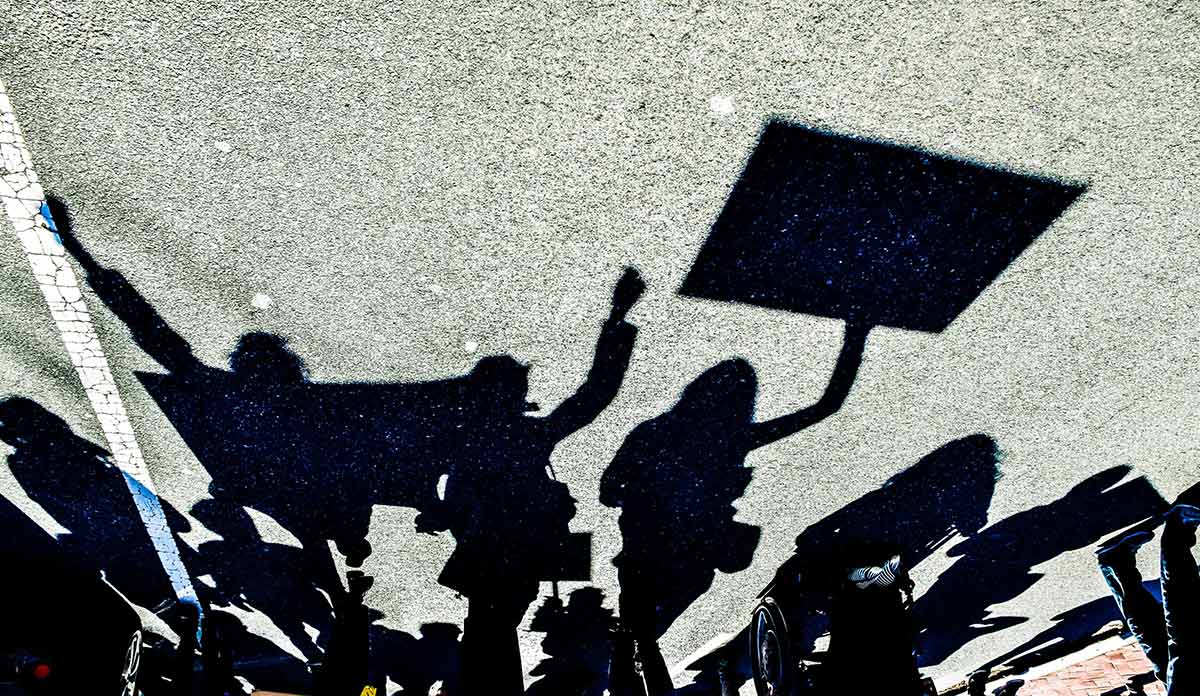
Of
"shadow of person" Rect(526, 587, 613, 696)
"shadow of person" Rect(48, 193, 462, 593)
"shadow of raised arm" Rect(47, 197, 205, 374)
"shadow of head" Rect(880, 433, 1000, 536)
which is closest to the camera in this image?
"shadow of raised arm" Rect(47, 197, 205, 374)

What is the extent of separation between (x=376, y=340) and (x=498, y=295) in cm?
74

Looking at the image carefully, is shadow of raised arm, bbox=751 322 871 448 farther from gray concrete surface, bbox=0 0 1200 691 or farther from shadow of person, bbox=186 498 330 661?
shadow of person, bbox=186 498 330 661

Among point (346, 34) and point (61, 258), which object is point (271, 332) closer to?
point (61, 258)

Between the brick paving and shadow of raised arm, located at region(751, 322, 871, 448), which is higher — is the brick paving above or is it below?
below

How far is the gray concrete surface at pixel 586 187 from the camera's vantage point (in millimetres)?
2416

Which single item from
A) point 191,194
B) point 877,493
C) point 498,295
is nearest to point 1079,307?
point 877,493

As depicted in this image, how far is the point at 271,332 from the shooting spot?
9.70ft

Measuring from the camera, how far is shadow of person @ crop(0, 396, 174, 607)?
3.22m

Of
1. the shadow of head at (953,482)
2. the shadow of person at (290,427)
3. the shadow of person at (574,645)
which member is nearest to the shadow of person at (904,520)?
the shadow of head at (953,482)

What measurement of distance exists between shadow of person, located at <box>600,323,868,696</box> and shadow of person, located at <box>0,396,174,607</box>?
3.07 m

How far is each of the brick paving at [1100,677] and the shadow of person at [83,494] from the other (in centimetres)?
661

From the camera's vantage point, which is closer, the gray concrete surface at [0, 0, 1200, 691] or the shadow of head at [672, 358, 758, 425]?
the gray concrete surface at [0, 0, 1200, 691]

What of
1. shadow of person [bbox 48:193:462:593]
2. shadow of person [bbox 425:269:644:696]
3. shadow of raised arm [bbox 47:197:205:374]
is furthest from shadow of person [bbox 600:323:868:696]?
shadow of raised arm [bbox 47:197:205:374]

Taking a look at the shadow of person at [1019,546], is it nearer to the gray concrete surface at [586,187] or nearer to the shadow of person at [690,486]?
the gray concrete surface at [586,187]
